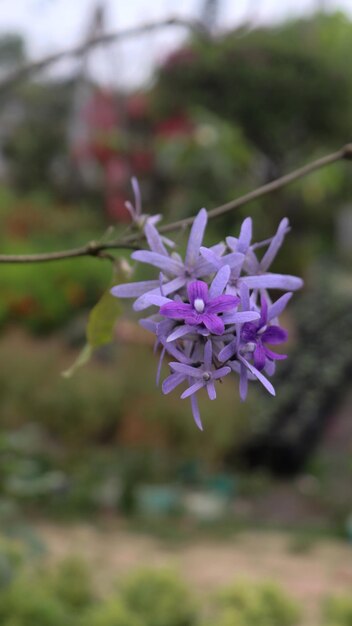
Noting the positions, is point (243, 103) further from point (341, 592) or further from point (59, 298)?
point (341, 592)

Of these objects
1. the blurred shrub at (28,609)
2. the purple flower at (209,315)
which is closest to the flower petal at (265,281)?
the purple flower at (209,315)

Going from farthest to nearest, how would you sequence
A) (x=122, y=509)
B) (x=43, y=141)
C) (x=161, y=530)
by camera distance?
1. (x=43, y=141)
2. (x=122, y=509)
3. (x=161, y=530)

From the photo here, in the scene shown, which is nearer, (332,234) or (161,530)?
(161,530)

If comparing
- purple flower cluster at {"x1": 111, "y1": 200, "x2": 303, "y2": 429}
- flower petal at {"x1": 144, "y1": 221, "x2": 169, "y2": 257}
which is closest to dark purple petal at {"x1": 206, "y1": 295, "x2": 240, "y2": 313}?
purple flower cluster at {"x1": 111, "y1": 200, "x2": 303, "y2": 429}

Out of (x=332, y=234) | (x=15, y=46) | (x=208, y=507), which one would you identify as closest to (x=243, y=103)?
(x=332, y=234)

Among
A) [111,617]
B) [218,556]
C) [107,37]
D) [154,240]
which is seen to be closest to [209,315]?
[154,240]

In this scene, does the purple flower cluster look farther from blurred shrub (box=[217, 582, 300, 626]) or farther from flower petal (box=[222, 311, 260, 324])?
blurred shrub (box=[217, 582, 300, 626])
